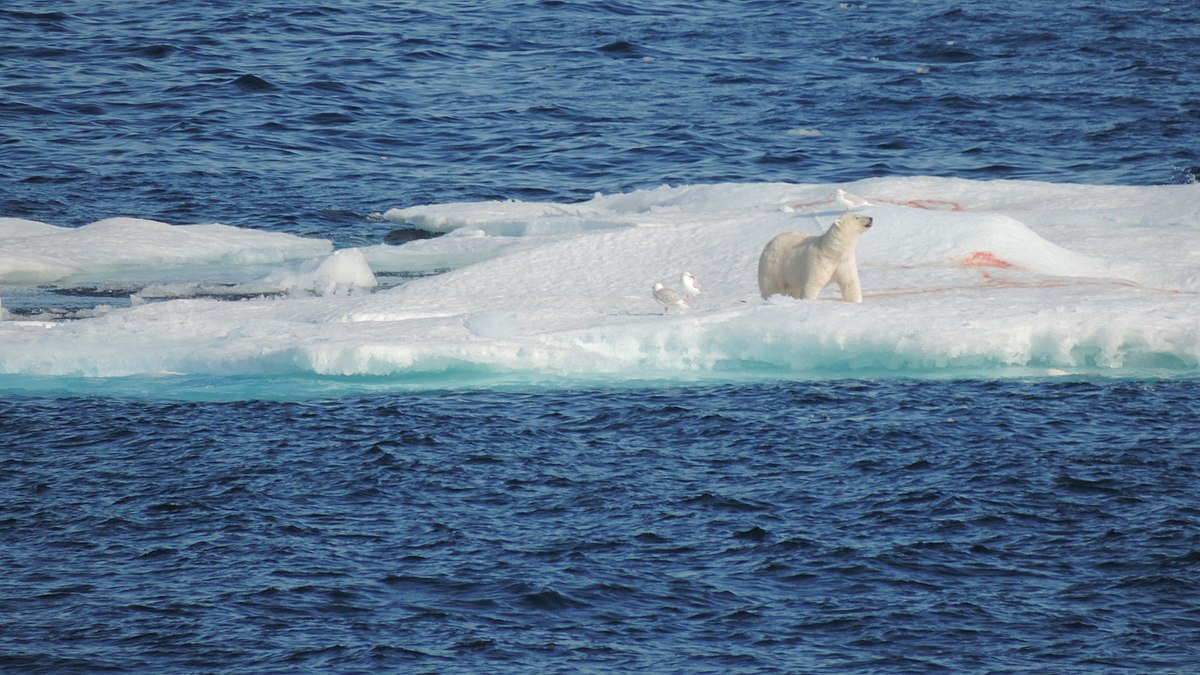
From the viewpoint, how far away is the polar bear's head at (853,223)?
11.3m

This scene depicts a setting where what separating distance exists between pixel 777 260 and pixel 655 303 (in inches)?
39.4

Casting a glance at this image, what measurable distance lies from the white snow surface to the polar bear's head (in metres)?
0.54

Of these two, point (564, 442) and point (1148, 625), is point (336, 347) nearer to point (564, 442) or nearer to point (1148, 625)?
point (564, 442)

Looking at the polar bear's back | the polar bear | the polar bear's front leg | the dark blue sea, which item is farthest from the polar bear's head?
the dark blue sea

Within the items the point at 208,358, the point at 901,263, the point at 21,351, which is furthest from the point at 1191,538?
the point at 21,351

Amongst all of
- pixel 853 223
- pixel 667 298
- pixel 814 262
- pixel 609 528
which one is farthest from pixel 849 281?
pixel 609 528

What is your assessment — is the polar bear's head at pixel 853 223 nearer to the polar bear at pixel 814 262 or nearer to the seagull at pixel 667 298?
the polar bear at pixel 814 262

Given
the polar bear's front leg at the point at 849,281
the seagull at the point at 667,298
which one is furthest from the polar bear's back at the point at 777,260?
the seagull at the point at 667,298

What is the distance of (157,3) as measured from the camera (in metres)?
29.4

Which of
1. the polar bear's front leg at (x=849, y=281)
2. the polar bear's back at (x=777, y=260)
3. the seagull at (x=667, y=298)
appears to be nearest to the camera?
the seagull at (x=667, y=298)

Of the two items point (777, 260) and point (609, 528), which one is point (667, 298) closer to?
point (777, 260)

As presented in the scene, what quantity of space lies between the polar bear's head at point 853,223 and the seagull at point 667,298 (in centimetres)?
126

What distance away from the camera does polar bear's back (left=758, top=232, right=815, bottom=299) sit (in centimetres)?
1173

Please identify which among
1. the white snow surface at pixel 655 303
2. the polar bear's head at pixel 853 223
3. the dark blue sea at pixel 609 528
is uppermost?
the polar bear's head at pixel 853 223
